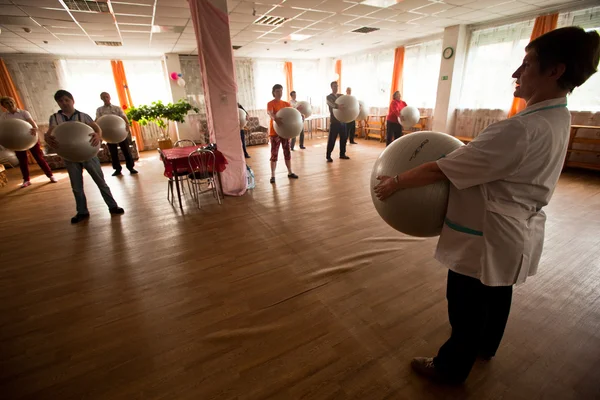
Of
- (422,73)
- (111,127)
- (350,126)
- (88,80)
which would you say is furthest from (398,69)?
(88,80)

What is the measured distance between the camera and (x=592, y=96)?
4949mm

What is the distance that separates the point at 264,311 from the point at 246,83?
965cm

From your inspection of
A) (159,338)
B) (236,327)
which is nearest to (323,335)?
(236,327)

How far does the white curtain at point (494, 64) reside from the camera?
5.70 metres

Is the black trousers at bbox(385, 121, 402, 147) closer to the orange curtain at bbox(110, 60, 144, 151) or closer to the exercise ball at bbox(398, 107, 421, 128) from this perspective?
the exercise ball at bbox(398, 107, 421, 128)

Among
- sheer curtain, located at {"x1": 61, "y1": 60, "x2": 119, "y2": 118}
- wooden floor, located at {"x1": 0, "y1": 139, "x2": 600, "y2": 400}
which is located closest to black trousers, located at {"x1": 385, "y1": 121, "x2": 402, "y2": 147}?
wooden floor, located at {"x1": 0, "y1": 139, "x2": 600, "y2": 400}

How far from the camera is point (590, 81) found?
4941mm

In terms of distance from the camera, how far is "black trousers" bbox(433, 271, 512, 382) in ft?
3.83

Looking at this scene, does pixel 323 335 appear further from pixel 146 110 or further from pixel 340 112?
pixel 146 110

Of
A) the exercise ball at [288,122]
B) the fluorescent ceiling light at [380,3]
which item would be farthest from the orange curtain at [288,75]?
the exercise ball at [288,122]

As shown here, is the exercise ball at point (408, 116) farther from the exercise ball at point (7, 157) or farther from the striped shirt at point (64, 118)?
the exercise ball at point (7, 157)

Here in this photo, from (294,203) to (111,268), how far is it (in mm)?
2164

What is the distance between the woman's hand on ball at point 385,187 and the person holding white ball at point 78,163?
3130 mm

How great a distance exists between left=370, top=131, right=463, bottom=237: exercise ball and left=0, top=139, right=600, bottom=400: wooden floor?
0.84 metres
